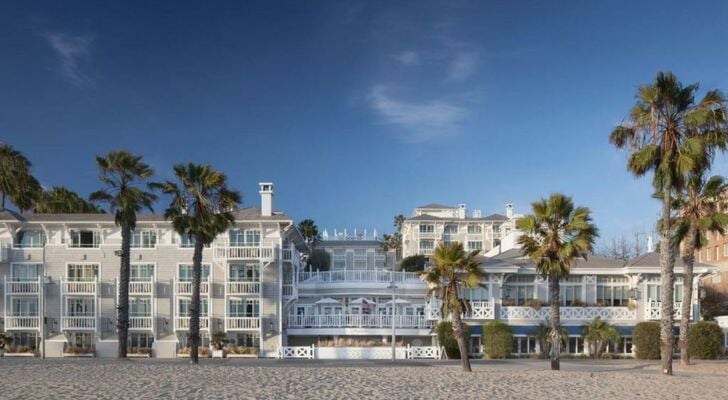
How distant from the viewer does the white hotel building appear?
47906 millimetres

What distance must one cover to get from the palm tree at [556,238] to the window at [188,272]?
82.5 feet

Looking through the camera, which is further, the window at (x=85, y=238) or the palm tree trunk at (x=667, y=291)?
the window at (x=85, y=238)

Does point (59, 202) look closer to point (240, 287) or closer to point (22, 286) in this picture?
point (22, 286)

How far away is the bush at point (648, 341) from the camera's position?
148 ft

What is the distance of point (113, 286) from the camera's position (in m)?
50.1

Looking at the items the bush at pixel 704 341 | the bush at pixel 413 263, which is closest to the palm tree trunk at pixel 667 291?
the bush at pixel 704 341

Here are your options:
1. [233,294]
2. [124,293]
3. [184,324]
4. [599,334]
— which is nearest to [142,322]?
[184,324]

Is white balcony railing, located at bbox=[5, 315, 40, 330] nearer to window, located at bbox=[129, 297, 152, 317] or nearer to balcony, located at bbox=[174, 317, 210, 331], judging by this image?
window, located at bbox=[129, 297, 152, 317]

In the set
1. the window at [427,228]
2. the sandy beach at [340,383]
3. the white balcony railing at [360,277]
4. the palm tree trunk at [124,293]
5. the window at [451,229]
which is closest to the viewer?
the sandy beach at [340,383]

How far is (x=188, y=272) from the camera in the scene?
5031 centimetres

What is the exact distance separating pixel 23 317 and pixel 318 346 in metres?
19.9

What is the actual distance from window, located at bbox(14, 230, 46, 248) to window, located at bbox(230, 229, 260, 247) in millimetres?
13024

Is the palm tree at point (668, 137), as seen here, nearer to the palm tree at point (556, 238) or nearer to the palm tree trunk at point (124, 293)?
the palm tree at point (556, 238)

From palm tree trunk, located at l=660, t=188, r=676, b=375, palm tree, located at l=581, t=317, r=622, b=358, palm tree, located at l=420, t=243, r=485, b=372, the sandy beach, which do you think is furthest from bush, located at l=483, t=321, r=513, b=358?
palm tree trunk, located at l=660, t=188, r=676, b=375
